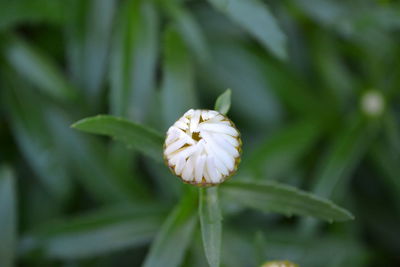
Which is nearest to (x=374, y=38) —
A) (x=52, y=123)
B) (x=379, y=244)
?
(x=379, y=244)

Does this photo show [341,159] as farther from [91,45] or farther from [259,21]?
[91,45]

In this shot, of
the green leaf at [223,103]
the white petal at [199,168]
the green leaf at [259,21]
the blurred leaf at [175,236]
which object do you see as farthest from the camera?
the green leaf at [259,21]

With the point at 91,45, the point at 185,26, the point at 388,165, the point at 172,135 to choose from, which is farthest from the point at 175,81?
the point at 388,165

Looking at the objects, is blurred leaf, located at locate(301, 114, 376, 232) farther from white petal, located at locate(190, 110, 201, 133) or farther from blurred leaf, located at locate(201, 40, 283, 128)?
white petal, located at locate(190, 110, 201, 133)

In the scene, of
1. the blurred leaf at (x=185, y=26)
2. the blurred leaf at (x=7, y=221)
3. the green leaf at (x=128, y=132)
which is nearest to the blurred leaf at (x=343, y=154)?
the blurred leaf at (x=185, y=26)

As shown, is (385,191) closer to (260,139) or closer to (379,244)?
(379,244)

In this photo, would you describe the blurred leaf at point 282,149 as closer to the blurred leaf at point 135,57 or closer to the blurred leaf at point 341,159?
the blurred leaf at point 341,159
